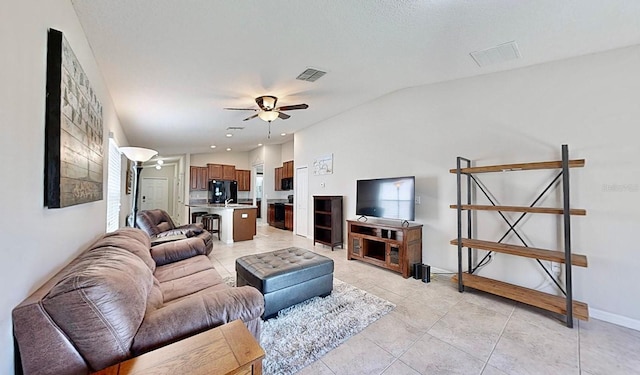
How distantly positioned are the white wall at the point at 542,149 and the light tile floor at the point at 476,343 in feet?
1.72

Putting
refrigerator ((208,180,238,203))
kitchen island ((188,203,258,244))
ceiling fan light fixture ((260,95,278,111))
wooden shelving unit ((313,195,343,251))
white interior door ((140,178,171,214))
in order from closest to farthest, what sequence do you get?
ceiling fan light fixture ((260,95,278,111))
wooden shelving unit ((313,195,343,251))
kitchen island ((188,203,258,244))
refrigerator ((208,180,238,203))
white interior door ((140,178,171,214))

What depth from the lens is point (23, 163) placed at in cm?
106

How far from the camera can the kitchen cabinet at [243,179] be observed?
372 inches

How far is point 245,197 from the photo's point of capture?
32.3 ft

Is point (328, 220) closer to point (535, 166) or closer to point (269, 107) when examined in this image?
point (269, 107)

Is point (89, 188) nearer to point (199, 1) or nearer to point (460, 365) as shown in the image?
point (199, 1)

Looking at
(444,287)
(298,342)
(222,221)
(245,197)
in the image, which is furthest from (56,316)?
(245,197)

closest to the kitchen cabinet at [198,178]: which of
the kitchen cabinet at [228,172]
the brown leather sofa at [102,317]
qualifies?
the kitchen cabinet at [228,172]

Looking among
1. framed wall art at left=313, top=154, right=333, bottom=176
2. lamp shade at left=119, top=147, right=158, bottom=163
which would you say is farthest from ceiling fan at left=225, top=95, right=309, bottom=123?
framed wall art at left=313, top=154, right=333, bottom=176

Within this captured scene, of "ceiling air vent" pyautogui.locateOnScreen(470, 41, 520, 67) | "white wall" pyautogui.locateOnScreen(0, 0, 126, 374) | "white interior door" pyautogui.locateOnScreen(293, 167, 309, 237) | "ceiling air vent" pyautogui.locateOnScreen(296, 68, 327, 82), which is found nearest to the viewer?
"white wall" pyautogui.locateOnScreen(0, 0, 126, 374)

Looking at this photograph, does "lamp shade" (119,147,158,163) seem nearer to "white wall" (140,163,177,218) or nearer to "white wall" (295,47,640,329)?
"white wall" (295,47,640,329)

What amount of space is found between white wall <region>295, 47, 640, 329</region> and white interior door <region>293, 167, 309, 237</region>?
2.63 meters

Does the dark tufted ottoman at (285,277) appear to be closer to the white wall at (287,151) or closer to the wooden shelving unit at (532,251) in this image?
the wooden shelving unit at (532,251)

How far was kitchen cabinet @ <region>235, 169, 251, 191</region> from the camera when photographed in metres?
9.46
